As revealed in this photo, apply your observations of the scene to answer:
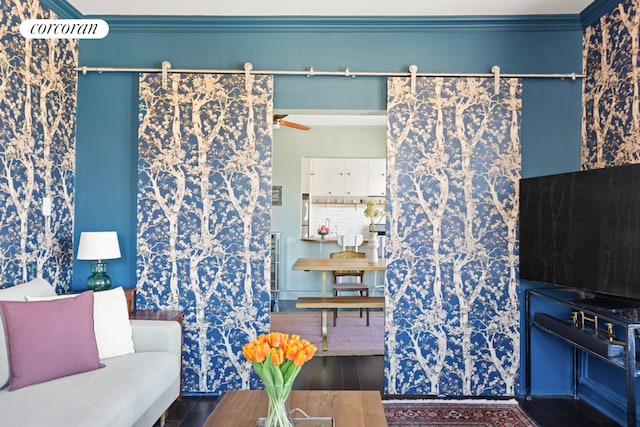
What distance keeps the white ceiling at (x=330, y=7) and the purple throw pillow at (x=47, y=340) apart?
86.4 inches

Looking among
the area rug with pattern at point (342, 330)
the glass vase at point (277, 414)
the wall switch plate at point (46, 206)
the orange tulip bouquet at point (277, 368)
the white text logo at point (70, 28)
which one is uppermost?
the white text logo at point (70, 28)

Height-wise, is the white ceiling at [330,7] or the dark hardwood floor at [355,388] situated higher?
the white ceiling at [330,7]

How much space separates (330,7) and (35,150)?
2.30 m

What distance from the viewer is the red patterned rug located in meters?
2.74

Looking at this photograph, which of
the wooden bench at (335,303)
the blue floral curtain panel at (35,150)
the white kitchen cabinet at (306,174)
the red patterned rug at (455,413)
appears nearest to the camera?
the blue floral curtain panel at (35,150)

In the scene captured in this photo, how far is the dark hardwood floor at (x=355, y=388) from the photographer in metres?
2.76

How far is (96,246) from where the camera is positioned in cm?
293

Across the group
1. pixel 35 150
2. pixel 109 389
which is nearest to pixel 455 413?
pixel 109 389

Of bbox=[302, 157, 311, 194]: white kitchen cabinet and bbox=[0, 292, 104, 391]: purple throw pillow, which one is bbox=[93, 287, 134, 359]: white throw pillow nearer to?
bbox=[0, 292, 104, 391]: purple throw pillow

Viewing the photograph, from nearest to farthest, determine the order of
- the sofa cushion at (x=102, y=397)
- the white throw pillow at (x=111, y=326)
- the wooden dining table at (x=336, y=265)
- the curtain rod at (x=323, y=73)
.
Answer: the sofa cushion at (x=102, y=397) → the white throw pillow at (x=111, y=326) → the curtain rod at (x=323, y=73) → the wooden dining table at (x=336, y=265)

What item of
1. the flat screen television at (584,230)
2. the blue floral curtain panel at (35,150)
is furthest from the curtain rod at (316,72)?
the flat screen television at (584,230)

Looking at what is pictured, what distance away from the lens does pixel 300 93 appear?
3.30 meters

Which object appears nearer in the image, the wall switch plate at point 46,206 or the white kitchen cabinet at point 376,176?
the wall switch plate at point 46,206

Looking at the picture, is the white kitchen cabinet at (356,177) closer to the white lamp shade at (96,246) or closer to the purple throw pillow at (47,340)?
the white lamp shade at (96,246)
